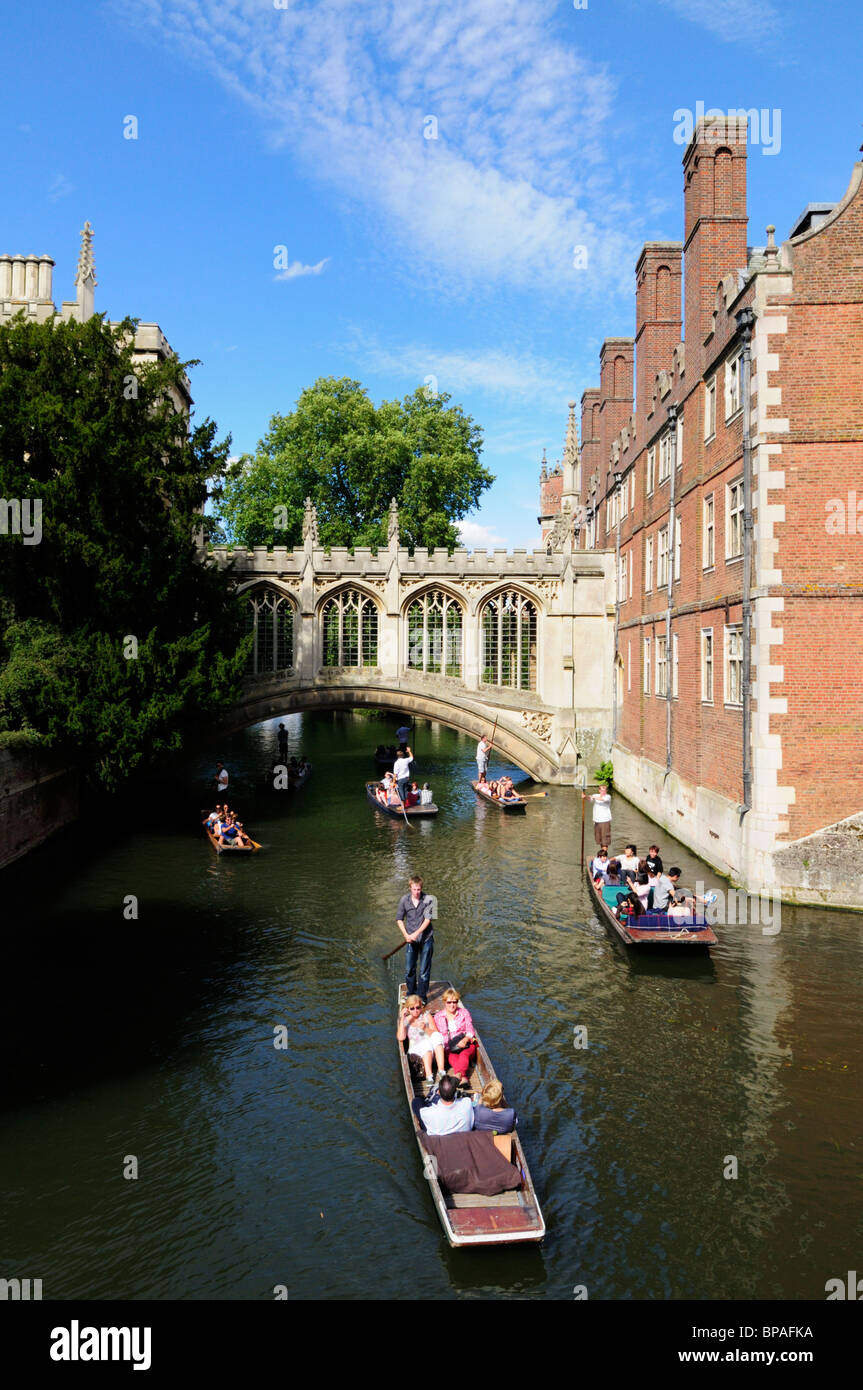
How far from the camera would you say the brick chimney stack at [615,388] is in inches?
1345

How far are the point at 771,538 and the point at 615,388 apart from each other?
68.8ft

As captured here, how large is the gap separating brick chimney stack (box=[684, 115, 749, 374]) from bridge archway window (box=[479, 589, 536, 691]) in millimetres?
13752

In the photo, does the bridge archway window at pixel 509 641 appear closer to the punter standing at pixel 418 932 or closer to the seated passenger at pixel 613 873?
the seated passenger at pixel 613 873

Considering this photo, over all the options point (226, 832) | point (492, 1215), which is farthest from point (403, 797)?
point (492, 1215)

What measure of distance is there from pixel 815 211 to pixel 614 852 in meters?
14.2

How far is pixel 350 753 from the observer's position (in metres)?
44.3

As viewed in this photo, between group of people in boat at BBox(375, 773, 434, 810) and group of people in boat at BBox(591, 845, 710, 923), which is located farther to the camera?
group of people in boat at BBox(375, 773, 434, 810)

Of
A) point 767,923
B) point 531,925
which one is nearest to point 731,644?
point 767,923

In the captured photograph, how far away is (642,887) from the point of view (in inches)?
591

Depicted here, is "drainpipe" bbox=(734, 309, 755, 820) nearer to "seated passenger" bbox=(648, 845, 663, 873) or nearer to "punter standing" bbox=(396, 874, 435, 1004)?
"seated passenger" bbox=(648, 845, 663, 873)

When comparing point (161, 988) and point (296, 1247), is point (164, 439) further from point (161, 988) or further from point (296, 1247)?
point (296, 1247)

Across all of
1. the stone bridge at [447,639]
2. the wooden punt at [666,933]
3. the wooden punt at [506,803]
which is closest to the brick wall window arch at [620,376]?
the stone bridge at [447,639]

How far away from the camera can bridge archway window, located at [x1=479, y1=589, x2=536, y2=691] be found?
108 ft

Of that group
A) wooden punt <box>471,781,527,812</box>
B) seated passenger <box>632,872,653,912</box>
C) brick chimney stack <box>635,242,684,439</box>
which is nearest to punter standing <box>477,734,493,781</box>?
wooden punt <box>471,781,527,812</box>
